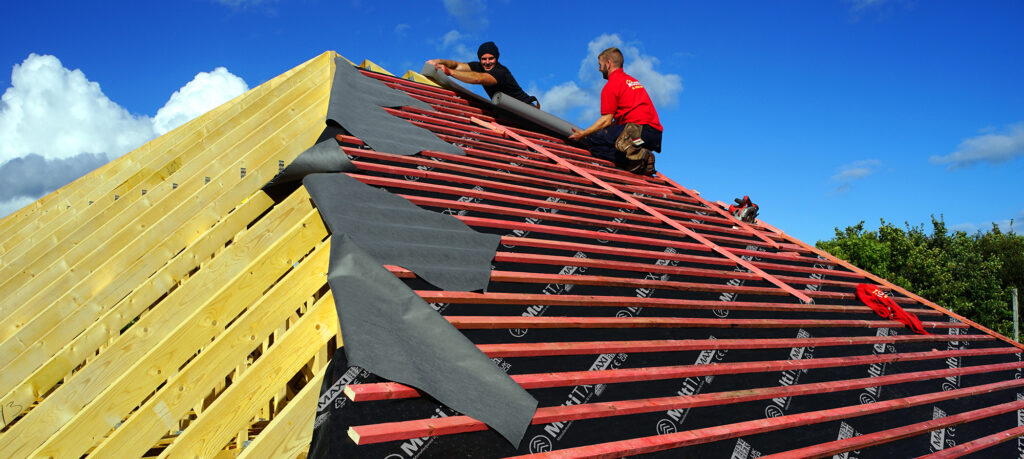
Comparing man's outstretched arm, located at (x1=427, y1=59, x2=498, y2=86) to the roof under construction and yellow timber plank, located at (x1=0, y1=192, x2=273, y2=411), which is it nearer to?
the roof under construction

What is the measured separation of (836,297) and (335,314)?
5284 mm

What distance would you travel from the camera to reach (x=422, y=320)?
2.96 m

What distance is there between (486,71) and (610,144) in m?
2.26

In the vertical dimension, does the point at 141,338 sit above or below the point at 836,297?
below

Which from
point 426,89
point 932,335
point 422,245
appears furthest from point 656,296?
point 426,89

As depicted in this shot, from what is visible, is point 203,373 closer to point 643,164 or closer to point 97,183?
point 97,183

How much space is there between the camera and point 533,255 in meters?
4.27

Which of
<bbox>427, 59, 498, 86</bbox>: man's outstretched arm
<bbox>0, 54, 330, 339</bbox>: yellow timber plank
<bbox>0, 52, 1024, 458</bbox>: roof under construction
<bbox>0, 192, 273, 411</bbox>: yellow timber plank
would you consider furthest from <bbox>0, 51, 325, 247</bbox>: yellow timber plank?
<bbox>0, 192, 273, 411</bbox>: yellow timber plank

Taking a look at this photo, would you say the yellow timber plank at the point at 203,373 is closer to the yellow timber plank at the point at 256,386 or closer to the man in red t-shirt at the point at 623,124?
the yellow timber plank at the point at 256,386

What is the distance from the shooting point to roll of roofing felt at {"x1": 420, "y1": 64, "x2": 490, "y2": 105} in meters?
8.20

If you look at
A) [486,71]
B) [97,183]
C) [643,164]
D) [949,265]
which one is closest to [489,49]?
[486,71]

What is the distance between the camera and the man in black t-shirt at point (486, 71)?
834cm

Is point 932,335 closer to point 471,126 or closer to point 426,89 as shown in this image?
point 471,126

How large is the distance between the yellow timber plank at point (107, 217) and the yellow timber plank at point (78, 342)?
753mm
